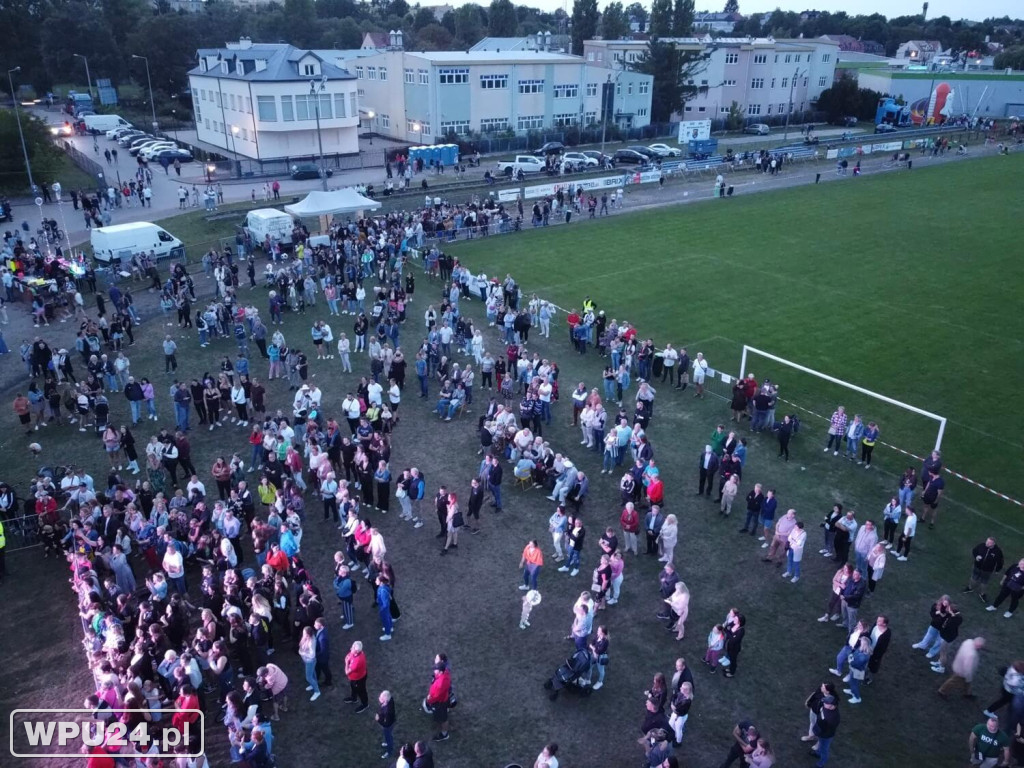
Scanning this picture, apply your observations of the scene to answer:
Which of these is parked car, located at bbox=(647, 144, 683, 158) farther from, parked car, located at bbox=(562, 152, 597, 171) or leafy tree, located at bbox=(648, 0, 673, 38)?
leafy tree, located at bbox=(648, 0, 673, 38)

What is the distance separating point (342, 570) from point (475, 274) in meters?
20.1

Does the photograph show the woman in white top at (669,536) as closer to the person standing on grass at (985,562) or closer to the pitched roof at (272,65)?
the person standing on grass at (985,562)

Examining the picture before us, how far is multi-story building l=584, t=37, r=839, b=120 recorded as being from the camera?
74125 mm

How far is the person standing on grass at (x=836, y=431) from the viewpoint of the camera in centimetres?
1655

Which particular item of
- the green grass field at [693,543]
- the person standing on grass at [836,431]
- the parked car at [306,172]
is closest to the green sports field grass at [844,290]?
the green grass field at [693,543]

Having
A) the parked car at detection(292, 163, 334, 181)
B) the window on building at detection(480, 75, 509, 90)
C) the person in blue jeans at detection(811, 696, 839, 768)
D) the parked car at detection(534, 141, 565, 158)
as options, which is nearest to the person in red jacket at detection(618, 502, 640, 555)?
the person in blue jeans at detection(811, 696, 839, 768)

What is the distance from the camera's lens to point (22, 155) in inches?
1697

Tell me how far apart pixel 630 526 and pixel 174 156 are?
50098 mm

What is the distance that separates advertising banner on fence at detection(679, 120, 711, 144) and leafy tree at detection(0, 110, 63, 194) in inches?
1732

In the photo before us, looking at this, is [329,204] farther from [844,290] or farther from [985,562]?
[985,562]

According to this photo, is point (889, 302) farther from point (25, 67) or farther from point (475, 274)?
point (25, 67)

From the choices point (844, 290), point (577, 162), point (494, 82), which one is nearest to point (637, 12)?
point (494, 82)

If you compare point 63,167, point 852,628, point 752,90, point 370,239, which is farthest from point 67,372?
point 752,90

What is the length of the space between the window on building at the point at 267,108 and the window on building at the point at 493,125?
16612 mm
